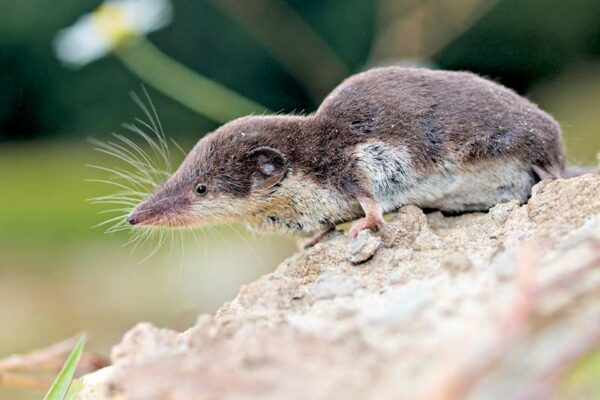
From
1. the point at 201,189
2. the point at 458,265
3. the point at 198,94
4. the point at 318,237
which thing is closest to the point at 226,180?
the point at 201,189

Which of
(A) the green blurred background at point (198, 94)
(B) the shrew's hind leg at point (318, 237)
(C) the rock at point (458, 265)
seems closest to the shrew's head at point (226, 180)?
(B) the shrew's hind leg at point (318, 237)

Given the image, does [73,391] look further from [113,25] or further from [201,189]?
[113,25]

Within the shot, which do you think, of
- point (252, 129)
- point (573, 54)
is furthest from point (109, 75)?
point (252, 129)

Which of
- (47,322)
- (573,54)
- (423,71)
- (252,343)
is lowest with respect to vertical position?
(252,343)

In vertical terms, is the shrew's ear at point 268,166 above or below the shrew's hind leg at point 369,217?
above

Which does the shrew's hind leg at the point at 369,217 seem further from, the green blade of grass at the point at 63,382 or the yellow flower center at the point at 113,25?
the yellow flower center at the point at 113,25

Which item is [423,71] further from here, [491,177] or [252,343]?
[252,343]
